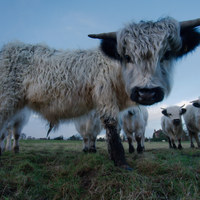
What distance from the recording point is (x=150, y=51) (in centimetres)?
289

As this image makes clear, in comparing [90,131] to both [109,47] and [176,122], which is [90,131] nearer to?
[109,47]

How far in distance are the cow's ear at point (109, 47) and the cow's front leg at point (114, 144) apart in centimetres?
113

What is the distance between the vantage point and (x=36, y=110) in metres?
4.03

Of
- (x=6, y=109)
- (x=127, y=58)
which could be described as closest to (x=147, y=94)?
(x=127, y=58)

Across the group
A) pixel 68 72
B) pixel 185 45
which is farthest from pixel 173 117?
pixel 68 72

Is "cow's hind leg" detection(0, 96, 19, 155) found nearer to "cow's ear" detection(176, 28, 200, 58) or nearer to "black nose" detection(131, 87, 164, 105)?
"black nose" detection(131, 87, 164, 105)

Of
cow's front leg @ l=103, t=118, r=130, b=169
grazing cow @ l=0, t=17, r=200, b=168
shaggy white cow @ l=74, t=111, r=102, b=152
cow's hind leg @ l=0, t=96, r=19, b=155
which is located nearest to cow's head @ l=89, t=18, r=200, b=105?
grazing cow @ l=0, t=17, r=200, b=168

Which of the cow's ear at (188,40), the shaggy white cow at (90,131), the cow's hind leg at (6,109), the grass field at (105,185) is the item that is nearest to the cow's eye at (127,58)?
the cow's ear at (188,40)

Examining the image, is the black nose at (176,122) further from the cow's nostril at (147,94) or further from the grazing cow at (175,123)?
the cow's nostril at (147,94)

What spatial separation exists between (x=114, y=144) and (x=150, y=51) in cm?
155

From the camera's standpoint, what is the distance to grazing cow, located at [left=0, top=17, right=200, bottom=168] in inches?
119

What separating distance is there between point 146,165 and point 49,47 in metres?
3.08

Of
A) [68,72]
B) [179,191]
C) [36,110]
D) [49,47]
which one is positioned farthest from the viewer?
[49,47]

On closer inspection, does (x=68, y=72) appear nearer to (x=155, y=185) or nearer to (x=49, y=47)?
(x=49, y=47)
